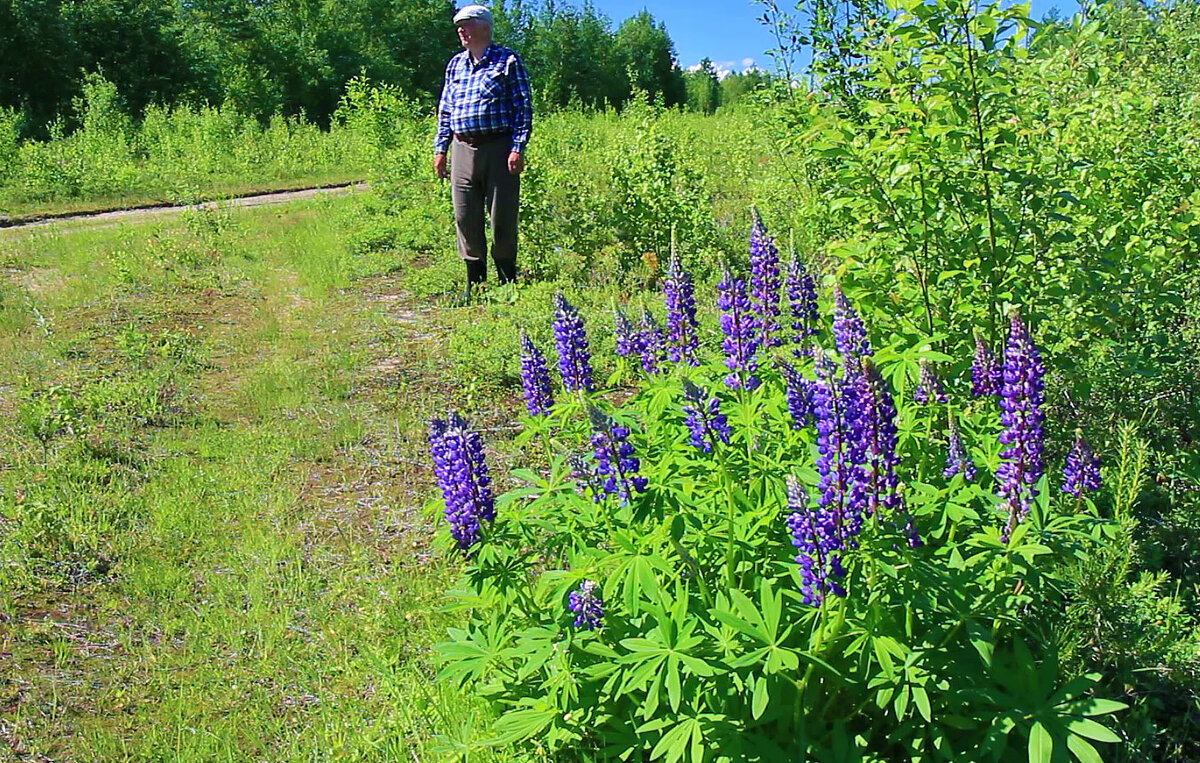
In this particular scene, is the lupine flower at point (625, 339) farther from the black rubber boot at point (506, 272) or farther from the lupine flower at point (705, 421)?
the black rubber boot at point (506, 272)

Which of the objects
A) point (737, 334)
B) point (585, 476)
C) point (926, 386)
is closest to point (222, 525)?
point (585, 476)

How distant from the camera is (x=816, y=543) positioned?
2.01 metres

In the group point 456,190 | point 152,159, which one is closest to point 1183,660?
point 456,190

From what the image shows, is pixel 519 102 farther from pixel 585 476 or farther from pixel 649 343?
pixel 585 476

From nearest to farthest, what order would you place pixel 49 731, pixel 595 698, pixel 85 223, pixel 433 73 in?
pixel 595 698 < pixel 49 731 < pixel 85 223 < pixel 433 73

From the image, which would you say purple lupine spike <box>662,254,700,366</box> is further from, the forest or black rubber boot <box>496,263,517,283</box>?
black rubber boot <box>496,263,517,283</box>

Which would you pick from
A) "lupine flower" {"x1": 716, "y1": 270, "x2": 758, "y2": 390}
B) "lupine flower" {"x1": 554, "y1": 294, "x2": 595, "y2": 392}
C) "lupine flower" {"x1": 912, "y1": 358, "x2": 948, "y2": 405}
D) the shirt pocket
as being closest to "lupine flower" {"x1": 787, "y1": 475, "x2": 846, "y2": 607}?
"lupine flower" {"x1": 912, "y1": 358, "x2": 948, "y2": 405}

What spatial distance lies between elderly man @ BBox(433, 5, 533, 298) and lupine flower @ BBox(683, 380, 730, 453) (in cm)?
486

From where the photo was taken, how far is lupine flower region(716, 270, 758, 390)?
273 centimetres

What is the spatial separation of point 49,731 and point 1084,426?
4.08 metres

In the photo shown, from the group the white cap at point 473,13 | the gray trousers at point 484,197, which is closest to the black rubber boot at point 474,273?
the gray trousers at point 484,197

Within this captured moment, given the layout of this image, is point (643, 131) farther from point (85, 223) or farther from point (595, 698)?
point (85, 223)

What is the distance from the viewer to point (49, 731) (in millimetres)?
2977

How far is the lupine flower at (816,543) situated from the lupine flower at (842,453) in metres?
0.02
